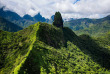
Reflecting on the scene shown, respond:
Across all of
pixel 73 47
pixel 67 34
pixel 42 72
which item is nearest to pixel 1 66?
pixel 42 72

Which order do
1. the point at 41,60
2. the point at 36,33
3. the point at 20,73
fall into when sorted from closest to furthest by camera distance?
the point at 20,73
the point at 41,60
the point at 36,33

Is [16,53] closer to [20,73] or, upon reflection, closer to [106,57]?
[20,73]

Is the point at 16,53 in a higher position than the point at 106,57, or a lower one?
higher

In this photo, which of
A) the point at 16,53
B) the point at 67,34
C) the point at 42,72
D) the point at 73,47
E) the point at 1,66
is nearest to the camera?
the point at 42,72

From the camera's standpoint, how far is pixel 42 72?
59.8 meters

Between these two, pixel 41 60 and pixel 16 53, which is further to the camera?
pixel 16 53

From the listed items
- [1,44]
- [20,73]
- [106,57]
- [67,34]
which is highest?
[67,34]

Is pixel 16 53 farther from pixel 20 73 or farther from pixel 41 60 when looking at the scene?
pixel 20 73

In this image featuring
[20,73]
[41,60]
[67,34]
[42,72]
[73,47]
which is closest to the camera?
[20,73]

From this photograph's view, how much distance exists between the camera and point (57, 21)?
164000 mm

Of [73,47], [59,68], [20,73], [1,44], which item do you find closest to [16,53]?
[1,44]

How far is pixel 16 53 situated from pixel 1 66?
16277 millimetres

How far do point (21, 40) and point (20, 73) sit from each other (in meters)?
54.1

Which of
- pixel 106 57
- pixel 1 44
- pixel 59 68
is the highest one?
pixel 1 44
